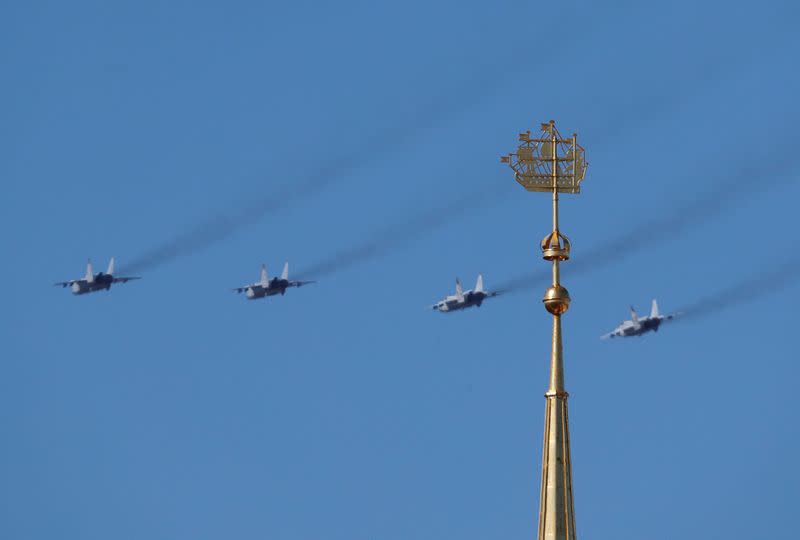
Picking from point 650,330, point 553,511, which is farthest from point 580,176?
point 650,330

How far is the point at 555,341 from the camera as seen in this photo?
139 ft

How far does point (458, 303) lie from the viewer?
152m

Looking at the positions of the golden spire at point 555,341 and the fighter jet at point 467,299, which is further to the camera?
the fighter jet at point 467,299

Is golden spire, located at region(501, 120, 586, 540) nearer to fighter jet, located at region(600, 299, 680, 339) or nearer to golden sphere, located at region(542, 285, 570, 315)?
golden sphere, located at region(542, 285, 570, 315)

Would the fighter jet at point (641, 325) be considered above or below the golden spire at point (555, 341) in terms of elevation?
above

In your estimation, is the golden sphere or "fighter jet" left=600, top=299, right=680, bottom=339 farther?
"fighter jet" left=600, top=299, right=680, bottom=339

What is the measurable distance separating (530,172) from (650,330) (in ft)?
347

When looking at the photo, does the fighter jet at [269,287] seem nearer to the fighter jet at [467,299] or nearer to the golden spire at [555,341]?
the fighter jet at [467,299]

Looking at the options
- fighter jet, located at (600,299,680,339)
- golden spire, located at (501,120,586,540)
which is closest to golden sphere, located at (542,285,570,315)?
golden spire, located at (501,120,586,540)

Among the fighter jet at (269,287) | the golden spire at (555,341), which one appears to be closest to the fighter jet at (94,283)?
the fighter jet at (269,287)

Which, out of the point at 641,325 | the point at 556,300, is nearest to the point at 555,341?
the point at 556,300

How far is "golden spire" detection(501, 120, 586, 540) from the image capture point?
41.1 m

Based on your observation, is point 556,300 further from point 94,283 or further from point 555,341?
point 94,283

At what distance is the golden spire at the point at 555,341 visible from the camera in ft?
135
